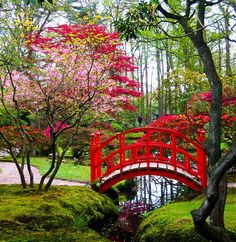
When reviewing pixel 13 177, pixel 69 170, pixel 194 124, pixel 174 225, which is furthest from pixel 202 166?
pixel 13 177

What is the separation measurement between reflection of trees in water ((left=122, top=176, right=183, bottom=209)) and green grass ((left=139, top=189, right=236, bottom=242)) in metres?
2.82

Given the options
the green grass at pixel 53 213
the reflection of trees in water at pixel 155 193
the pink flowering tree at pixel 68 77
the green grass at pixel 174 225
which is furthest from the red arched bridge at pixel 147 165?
the green grass at pixel 174 225

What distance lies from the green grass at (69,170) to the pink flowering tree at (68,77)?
1.18 metres

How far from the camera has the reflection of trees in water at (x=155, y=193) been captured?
1003cm

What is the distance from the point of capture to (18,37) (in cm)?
714

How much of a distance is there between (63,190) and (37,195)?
0.75 m

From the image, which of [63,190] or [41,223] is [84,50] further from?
[41,223]

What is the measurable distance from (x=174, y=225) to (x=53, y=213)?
6.27ft

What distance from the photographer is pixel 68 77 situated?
313 inches

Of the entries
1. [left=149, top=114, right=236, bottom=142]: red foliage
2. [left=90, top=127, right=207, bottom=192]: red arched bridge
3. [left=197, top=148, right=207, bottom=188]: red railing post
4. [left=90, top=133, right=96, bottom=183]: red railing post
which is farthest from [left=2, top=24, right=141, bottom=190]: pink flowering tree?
[left=197, top=148, right=207, bottom=188]: red railing post

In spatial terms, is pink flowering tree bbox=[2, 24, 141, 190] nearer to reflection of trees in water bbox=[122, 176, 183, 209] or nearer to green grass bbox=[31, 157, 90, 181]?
green grass bbox=[31, 157, 90, 181]

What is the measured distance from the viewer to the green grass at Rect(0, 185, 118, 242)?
4.57 m

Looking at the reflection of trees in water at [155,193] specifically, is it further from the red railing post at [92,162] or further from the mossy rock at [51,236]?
the mossy rock at [51,236]

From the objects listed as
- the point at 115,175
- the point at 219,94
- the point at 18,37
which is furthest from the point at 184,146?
the point at 219,94
